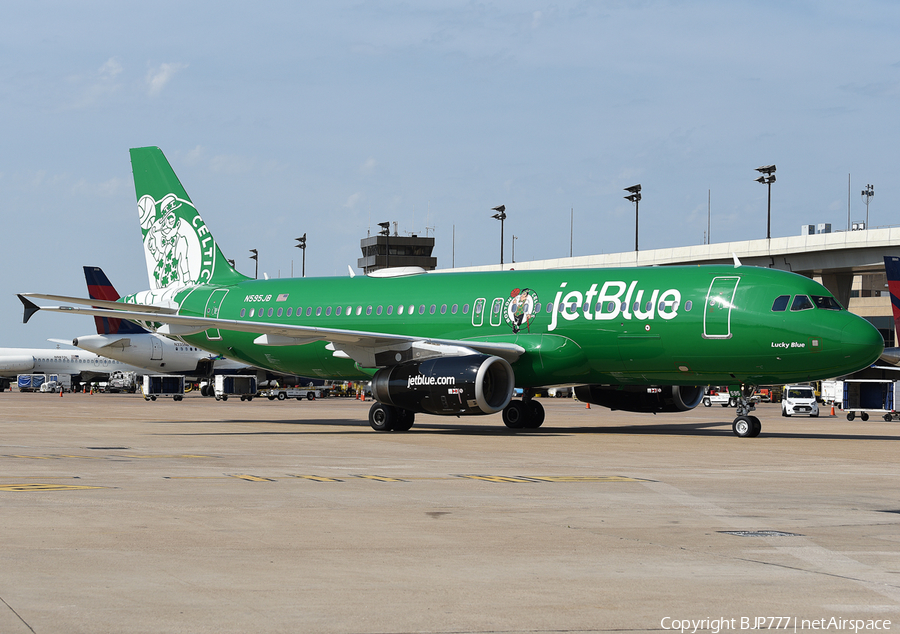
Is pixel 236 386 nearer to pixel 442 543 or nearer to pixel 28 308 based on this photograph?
pixel 28 308

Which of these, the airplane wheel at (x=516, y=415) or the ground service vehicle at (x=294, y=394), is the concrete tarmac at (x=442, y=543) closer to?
the airplane wheel at (x=516, y=415)

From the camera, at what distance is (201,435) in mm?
28391

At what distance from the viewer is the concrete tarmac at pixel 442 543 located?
7043 mm

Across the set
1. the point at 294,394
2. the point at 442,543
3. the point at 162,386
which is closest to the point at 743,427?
the point at 442,543

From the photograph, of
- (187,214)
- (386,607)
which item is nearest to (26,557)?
(386,607)

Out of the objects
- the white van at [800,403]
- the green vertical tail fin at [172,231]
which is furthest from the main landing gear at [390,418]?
the white van at [800,403]

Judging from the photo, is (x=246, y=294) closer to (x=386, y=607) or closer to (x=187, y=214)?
(x=187, y=214)

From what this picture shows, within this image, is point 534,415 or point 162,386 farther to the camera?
point 162,386

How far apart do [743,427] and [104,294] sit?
192 ft

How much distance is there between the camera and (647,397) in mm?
32188

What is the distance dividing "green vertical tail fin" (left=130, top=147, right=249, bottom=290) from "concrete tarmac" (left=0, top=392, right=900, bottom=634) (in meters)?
18.1

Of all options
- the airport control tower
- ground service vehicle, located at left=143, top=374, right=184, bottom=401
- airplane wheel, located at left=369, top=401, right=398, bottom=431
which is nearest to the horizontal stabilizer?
airplane wheel, located at left=369, top=401, right=398, bottom=431

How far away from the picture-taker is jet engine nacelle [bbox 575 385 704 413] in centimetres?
3198

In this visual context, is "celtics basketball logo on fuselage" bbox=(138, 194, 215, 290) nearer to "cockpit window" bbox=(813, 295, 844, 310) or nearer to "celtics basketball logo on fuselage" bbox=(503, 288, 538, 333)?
"celtics basketball logo on fuselage" bbox=(503, 288, 538, 333)
